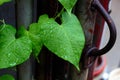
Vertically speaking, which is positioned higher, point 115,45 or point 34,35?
point 34,35

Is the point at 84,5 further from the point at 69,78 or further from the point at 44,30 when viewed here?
the point at 69,78

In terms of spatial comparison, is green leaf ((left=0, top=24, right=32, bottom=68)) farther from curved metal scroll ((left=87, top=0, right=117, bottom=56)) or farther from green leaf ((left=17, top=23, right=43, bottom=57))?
curved metal scroll ((left=87, top=0, right=117, bottom=56))

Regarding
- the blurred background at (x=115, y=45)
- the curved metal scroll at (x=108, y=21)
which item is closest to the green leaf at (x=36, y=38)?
the curved metal scroll at (x=108, y=21)

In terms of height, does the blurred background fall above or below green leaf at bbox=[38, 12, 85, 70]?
below

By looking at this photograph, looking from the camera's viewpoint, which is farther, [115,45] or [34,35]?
[115,45]

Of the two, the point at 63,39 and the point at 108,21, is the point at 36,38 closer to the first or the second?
the point at 63,39

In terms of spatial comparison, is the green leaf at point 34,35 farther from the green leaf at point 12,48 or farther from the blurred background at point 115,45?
the blurred background at point 115,45

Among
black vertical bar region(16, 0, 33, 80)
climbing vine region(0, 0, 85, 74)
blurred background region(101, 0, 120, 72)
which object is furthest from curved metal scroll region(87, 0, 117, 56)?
blurred background region(101, 0, 120, 72)

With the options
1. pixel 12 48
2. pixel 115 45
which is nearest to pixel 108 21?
pixel 12 48
